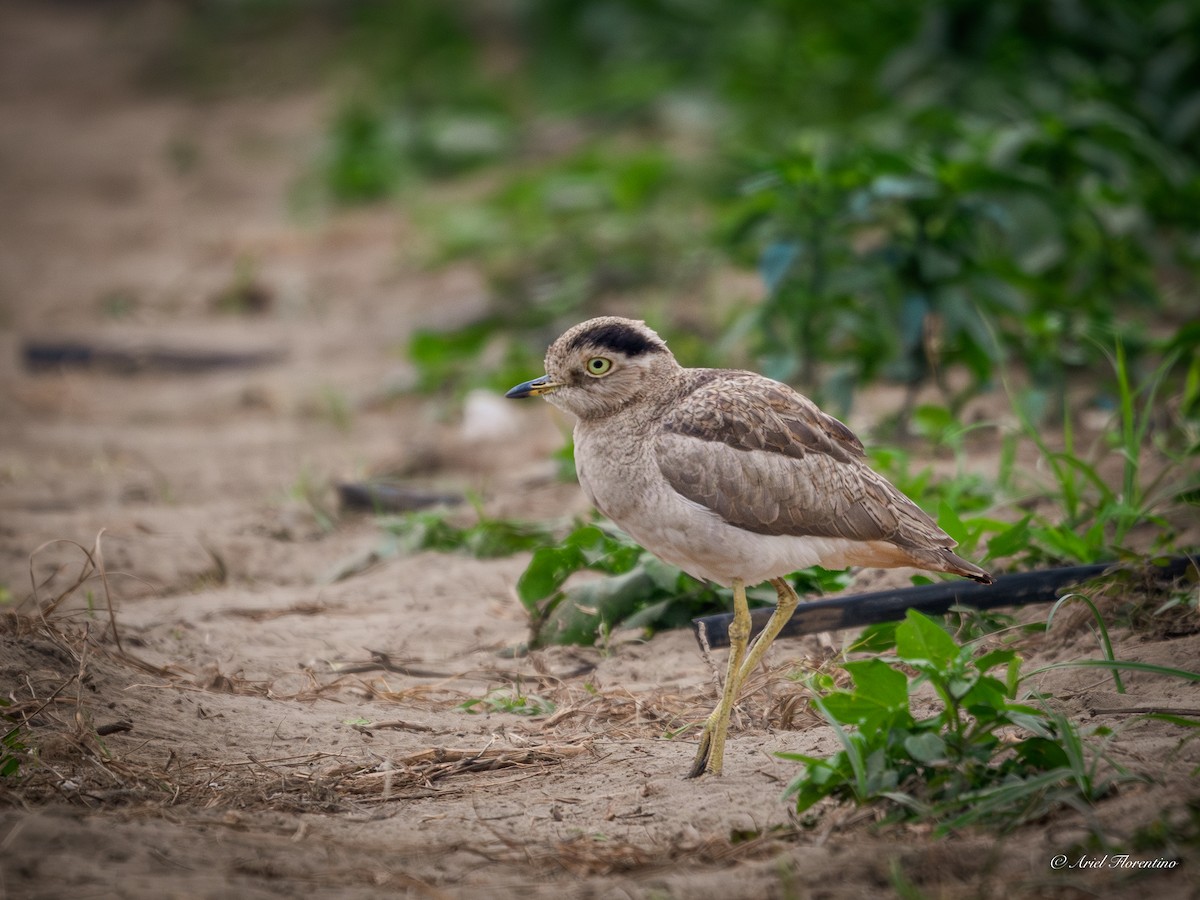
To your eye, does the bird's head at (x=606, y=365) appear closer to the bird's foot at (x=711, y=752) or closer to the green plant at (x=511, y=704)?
the green plant at (x=511, y=704)

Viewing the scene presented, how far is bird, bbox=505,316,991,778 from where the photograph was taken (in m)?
3.47

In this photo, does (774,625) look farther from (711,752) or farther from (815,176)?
(815,176)

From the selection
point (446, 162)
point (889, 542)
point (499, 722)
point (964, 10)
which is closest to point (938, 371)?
point (889, 542)

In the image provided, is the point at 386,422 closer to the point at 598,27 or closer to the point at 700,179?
the point at 700,179

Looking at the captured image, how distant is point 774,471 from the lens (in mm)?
3570

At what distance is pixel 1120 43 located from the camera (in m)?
7.87

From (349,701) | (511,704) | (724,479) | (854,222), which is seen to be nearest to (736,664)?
(724,479)

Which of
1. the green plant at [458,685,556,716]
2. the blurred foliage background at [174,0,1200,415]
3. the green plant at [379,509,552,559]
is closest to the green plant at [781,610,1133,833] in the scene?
the green plant at [458,685,556,716]

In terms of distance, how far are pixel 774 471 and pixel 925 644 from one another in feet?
2.57

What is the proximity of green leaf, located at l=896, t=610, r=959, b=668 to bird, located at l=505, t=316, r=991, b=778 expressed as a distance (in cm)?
58

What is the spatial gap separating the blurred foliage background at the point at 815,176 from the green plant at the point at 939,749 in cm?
233

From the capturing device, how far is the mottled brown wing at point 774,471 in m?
3.51

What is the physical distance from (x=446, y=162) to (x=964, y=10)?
17.1 feet

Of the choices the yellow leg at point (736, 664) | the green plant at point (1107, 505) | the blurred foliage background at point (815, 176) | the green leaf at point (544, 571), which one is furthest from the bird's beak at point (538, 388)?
the blurred foliage background at point (815, 176)
